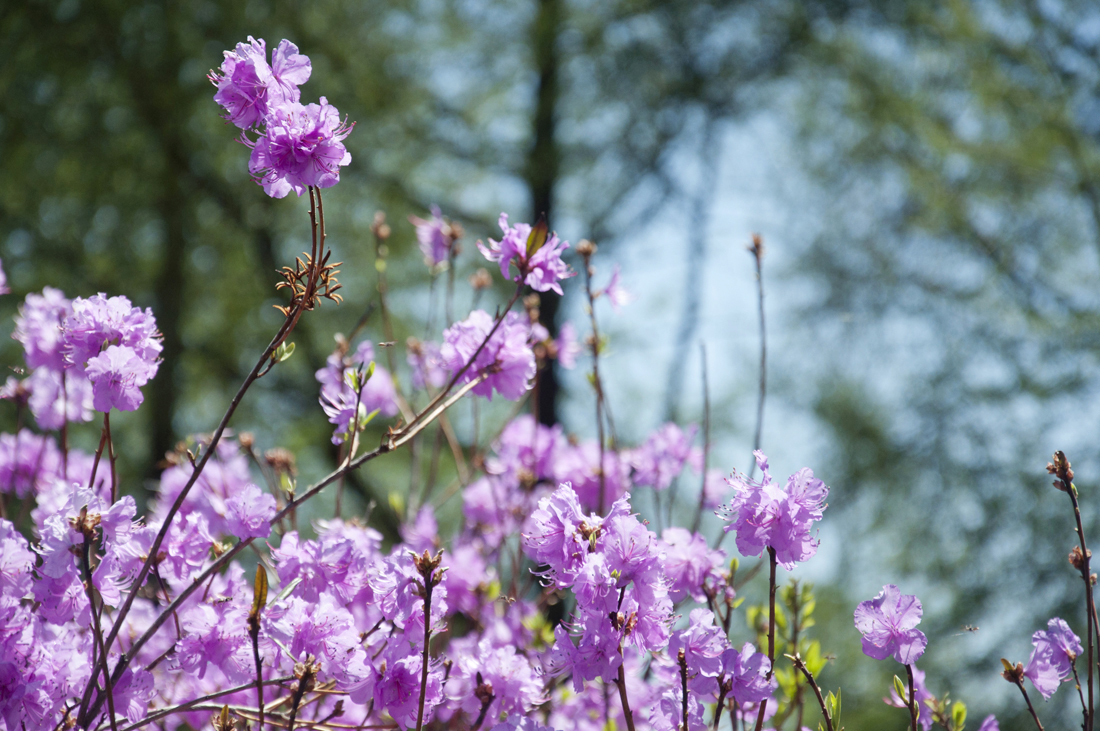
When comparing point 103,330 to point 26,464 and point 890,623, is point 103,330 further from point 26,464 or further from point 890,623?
point 890,623

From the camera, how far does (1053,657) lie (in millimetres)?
1311

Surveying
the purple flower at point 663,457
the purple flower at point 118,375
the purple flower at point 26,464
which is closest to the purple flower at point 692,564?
the purple flower at point 663,457

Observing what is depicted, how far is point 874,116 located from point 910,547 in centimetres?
351

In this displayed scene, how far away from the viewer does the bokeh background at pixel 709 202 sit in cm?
575

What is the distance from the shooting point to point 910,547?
609 cm

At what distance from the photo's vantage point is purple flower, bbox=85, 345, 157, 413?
4.17ft

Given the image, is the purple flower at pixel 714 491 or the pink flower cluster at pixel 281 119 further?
the purple flower at pixel 714 491

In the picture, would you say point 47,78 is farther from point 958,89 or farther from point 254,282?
point 958,89

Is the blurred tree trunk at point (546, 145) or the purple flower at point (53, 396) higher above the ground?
the blurred tree trunk at point (546, 145)

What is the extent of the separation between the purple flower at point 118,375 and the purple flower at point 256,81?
428mm

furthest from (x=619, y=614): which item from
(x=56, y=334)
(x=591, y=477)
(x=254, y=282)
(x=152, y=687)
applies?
(x=254, y=282)

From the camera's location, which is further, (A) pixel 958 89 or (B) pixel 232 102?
(A) pixel 958 89

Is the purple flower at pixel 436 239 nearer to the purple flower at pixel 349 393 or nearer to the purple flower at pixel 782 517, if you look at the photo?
the purple flower at pixel 349 393

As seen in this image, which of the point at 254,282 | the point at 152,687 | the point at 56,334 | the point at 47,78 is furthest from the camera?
the point at 254,282
